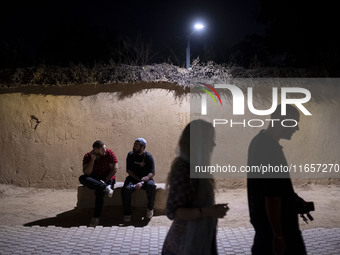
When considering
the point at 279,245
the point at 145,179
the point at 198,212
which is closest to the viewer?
the point at 198,212

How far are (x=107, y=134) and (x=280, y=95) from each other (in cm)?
433

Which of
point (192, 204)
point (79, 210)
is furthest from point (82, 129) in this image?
point (192, 204)

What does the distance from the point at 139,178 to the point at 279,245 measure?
4.16 meters

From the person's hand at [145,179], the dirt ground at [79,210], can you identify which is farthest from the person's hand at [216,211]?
the person's hand at [145,179]

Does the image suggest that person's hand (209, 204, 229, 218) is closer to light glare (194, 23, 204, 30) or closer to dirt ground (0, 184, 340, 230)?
dirt ground (0, 184, 340, 230)

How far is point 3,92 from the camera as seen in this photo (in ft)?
31.4

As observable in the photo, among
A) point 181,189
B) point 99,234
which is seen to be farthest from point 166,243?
point 99,234

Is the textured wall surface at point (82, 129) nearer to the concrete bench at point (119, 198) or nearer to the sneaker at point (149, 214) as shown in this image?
the concrete bench at point (119, 198)

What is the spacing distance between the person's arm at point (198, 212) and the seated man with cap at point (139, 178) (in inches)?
157

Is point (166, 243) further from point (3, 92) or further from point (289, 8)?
point (289, 8)

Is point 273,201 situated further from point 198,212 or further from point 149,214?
point 149,214

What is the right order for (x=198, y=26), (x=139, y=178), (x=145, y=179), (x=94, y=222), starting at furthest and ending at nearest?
(x=198, y=26)
(x=139, y=178)
(x=145, y=179)
(x=94, y=222)

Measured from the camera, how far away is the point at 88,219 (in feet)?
21.9

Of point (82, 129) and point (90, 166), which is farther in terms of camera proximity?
point (82, 129)
